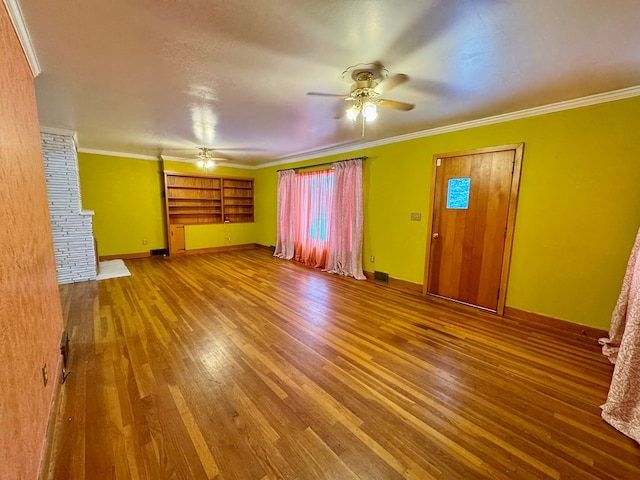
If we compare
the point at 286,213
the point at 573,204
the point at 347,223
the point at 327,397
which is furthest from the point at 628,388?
the point at 286,213

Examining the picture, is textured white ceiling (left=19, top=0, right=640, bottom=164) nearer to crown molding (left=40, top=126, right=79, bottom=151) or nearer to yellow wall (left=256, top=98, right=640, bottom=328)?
yellow wall (left=256, top=98, right=640, bottom=328)

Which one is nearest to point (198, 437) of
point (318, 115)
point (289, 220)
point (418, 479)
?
point (418, 479)

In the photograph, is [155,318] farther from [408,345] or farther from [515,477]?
[515,477]

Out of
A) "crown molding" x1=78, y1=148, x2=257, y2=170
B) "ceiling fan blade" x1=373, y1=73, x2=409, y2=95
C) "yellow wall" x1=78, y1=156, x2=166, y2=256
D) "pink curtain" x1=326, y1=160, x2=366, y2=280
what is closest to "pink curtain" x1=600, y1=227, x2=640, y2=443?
"ceiling fan blade" x1=373, y1=73, x2=409, y2=95

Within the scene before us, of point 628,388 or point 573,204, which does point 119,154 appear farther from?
point 628,388

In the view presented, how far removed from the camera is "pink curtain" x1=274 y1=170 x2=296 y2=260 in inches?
235

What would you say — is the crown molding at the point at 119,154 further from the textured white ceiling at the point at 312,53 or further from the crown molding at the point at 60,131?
the textured white ceiling at the point at 312,53

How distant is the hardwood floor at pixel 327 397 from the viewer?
1.35 metres

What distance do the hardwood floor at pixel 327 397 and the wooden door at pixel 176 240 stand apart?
308 cm

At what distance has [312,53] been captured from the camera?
1792 mm

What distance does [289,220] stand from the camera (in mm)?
6141

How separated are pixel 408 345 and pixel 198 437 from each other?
187 centimetres

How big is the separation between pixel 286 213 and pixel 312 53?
4491 millimetres

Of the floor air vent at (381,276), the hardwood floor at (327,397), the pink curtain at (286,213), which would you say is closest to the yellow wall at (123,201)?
the pink curtain at (286,213)
